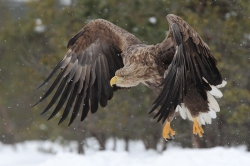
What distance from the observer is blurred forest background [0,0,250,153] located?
8453 mm

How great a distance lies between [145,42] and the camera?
9.48 m

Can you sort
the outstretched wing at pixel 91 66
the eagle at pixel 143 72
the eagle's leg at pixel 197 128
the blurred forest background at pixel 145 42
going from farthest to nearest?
the blurred forest background at pixel 145 42 < the outstretched wing at pixel 91 66 < the eagle's leg at pixel 197 128 < the eagle at pixel 143 72

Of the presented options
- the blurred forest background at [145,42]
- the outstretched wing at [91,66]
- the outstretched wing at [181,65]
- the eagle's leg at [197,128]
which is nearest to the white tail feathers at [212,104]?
the eagle's leg at [197,128]

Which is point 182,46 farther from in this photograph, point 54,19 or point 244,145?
point 54,19

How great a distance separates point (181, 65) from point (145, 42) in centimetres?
448

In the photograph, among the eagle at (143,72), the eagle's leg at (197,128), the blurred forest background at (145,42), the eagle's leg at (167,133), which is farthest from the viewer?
the blurred forest background at (145,42)

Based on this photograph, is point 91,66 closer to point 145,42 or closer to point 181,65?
point 181,65

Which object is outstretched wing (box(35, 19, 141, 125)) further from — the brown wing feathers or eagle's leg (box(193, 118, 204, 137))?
eagle's leg (box(193, 118, 204, 137))

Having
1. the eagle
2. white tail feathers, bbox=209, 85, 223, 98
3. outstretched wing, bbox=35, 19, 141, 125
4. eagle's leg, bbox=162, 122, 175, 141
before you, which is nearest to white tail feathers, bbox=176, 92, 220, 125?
the eagle

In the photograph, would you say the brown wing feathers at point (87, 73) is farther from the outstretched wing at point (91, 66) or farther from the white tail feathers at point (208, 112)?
the white tail feathers at point (208, 112)

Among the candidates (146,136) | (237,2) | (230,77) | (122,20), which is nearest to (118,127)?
(146,136)

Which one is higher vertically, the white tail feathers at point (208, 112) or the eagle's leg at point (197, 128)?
the white tail feathers at point (208, 112)

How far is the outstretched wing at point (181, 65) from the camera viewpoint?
16.3ft

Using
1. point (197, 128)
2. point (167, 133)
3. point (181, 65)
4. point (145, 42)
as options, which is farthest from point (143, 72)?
point (145, 42)
